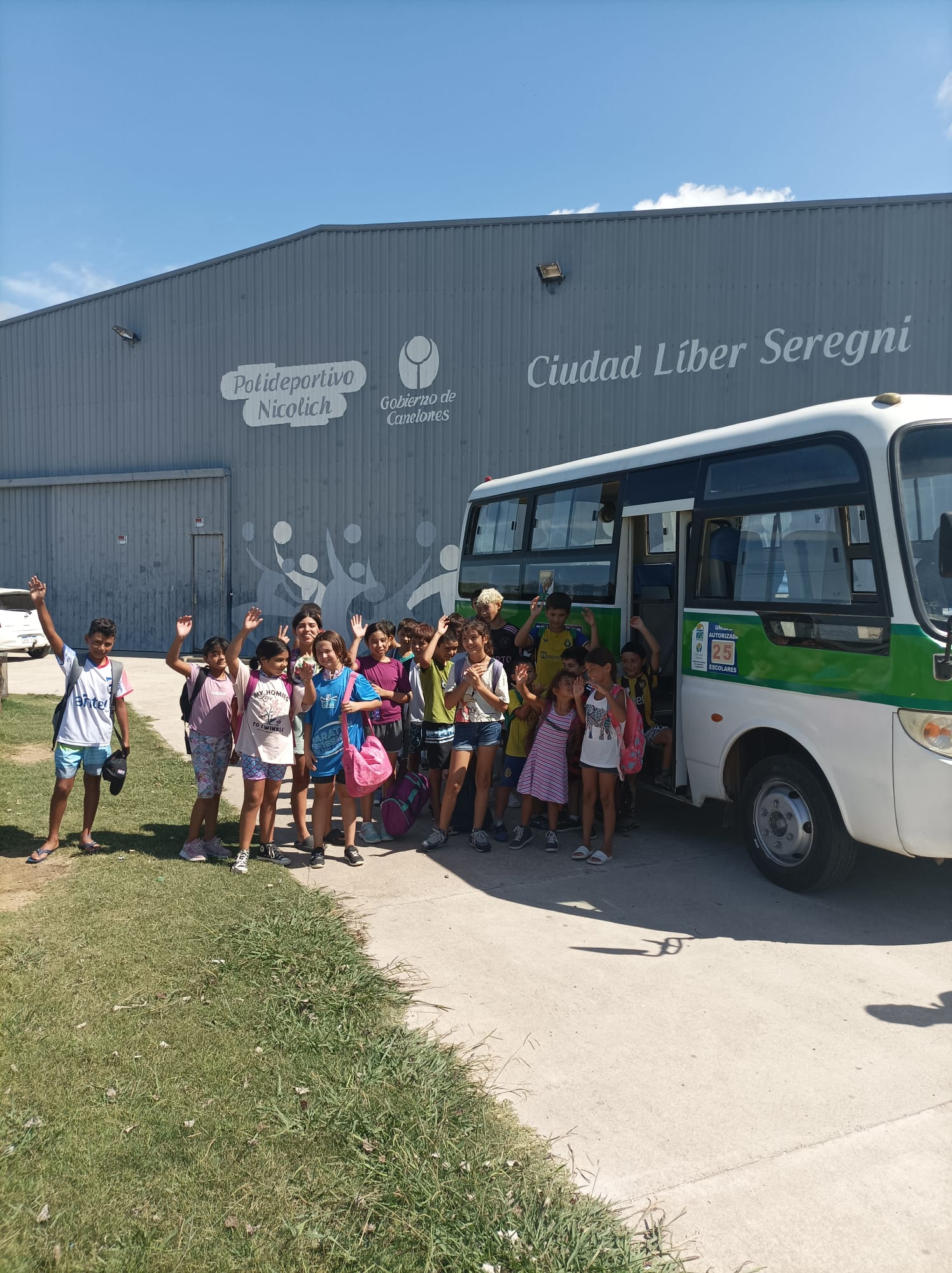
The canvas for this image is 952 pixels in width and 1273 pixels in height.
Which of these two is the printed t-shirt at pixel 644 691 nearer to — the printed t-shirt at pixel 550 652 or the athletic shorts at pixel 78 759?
the printed t-shirt at pixel 550 652

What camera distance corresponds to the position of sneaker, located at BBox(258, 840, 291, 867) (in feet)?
20.6

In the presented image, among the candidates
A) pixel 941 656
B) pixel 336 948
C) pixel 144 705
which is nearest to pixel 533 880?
pixel 336 948

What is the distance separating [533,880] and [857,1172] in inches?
122

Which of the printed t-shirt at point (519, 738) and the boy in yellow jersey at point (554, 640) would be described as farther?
the boy in yellow jersey at point (554, 640)

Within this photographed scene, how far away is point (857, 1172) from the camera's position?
308 centimetres

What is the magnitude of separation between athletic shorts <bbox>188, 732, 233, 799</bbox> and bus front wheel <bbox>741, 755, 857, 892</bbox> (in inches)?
141

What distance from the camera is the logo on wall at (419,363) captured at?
19.1 meters

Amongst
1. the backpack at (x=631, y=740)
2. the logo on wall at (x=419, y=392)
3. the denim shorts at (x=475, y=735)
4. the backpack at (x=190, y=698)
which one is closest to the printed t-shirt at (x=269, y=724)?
the backpack at (x=190, y=698)

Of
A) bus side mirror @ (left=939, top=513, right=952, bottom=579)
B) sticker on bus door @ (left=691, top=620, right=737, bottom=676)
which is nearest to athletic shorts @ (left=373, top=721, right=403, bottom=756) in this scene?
sticker on bus door @ (left=691, top=620, right=737, bottom=676)

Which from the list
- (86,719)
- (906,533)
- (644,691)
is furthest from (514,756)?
(906,533)

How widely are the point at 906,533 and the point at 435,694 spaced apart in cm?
337

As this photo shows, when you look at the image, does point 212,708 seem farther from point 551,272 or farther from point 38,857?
point 551,272

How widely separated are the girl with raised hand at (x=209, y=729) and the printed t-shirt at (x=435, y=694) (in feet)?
4.67

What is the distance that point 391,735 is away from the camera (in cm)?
690
